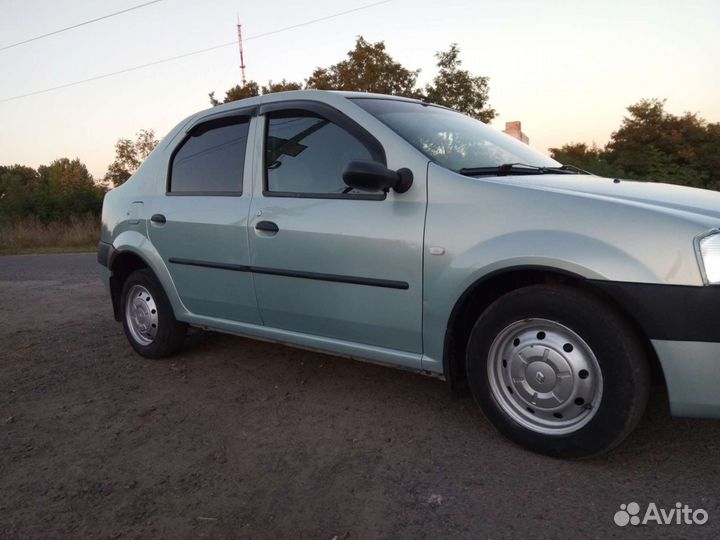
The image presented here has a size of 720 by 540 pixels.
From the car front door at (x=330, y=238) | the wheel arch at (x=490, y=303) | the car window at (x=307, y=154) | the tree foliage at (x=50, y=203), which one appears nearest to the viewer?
the wheel arch at (x=490, y=303)

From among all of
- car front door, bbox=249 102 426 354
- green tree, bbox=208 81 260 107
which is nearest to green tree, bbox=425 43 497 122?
green tree, bbox=208 81 260 107

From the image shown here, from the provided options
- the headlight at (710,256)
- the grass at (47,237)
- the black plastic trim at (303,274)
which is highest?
the headlight at (710,256)

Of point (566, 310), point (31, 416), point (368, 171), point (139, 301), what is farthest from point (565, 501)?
point (139, 301)

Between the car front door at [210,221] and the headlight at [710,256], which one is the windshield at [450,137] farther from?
the headlight at [710,256]

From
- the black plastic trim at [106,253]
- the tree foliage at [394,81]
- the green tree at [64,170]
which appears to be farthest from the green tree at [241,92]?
the green tree at [64,170]

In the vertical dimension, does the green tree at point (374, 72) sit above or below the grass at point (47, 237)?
above

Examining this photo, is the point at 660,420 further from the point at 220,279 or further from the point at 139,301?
the point at 139,301

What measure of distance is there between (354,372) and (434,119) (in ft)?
5.72

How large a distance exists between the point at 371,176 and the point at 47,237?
769 inches

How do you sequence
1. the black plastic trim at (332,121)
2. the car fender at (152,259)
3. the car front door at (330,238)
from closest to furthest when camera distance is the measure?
the car front door at (330,238), the black plastic trim at (332,121), the car fender at (152,259)

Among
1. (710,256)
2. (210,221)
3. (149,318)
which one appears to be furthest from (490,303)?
(149,318)

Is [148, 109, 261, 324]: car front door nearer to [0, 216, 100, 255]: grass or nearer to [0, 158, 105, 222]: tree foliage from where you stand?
[0, 216, 100, 255]: grass

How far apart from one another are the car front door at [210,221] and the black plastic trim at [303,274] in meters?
0.01

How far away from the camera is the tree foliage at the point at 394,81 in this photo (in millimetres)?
20859
